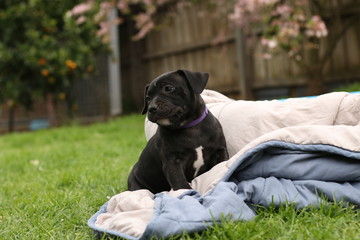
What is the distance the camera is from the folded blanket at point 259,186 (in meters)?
1.99

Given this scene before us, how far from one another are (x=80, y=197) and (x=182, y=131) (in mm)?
910

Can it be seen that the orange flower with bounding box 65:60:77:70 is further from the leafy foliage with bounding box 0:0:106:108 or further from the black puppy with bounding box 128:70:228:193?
the black puppy with bounding box 128:70:228:193

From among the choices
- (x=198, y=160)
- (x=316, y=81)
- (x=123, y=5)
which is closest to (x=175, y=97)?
(x=198, y=160)

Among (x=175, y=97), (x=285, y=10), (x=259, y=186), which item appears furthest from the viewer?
(x=285, y=10)

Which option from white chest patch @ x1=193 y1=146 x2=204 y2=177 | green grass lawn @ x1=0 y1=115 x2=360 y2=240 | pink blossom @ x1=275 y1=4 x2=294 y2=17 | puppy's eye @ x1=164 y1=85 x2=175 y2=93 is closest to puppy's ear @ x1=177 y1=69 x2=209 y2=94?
puppy's eye @ x1=164 y1=85 x2=175 y2=93

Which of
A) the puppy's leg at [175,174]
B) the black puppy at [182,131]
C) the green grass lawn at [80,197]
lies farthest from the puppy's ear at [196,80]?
the green grass lawn at [80,197]

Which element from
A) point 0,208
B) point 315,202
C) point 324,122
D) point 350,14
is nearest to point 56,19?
point 350,14

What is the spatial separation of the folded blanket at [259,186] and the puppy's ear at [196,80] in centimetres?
52

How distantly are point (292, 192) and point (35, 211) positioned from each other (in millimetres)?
1670

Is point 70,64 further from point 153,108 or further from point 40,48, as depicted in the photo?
point 153,108

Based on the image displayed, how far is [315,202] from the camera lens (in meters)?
2.15

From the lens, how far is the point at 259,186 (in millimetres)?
2270

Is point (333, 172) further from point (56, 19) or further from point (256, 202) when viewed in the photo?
point (56, 19)

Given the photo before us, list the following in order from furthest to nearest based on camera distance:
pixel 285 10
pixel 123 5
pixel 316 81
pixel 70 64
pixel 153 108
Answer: pixel 70 64, pixel 123 5, pixel 316 81, pixel 285 10, pixel 153 108
